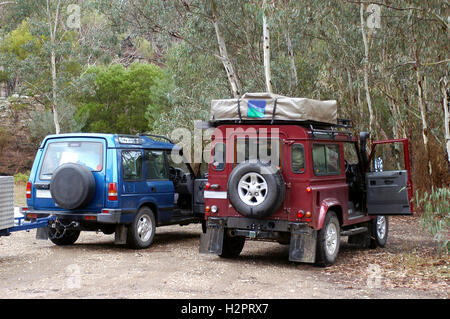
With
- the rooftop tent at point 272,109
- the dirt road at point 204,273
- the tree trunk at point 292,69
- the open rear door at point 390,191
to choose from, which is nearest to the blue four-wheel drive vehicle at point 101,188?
the dirt road at point 204,273

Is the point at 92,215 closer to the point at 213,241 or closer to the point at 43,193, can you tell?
the point at 43,193

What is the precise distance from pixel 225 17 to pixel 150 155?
12.1 meters

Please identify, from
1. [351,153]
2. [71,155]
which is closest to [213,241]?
[71,155]

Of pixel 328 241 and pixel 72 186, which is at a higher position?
pixel 72 186

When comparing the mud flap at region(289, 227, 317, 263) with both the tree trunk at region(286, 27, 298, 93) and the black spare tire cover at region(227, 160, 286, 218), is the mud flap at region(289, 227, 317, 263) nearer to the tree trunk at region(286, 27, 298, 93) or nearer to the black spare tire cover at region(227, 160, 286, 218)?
the black spare tire cover at region(227, 160, 286, 218)

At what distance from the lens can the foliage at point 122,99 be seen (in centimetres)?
4306

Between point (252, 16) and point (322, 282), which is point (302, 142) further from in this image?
point (252, 16)

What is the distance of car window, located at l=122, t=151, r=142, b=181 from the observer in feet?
33.4

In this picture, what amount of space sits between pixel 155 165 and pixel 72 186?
1.91 m

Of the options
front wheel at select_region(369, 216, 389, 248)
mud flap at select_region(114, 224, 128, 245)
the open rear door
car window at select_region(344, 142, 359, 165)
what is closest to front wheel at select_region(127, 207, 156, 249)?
mud flap at select_region(114, 224, 128, 245)

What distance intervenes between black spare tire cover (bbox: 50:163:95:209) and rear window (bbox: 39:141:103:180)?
0.28m

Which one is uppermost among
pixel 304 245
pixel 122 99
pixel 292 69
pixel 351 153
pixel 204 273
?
pixel 122 99

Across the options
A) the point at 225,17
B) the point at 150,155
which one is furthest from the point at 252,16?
the point at 150,155

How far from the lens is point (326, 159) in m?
9.25
